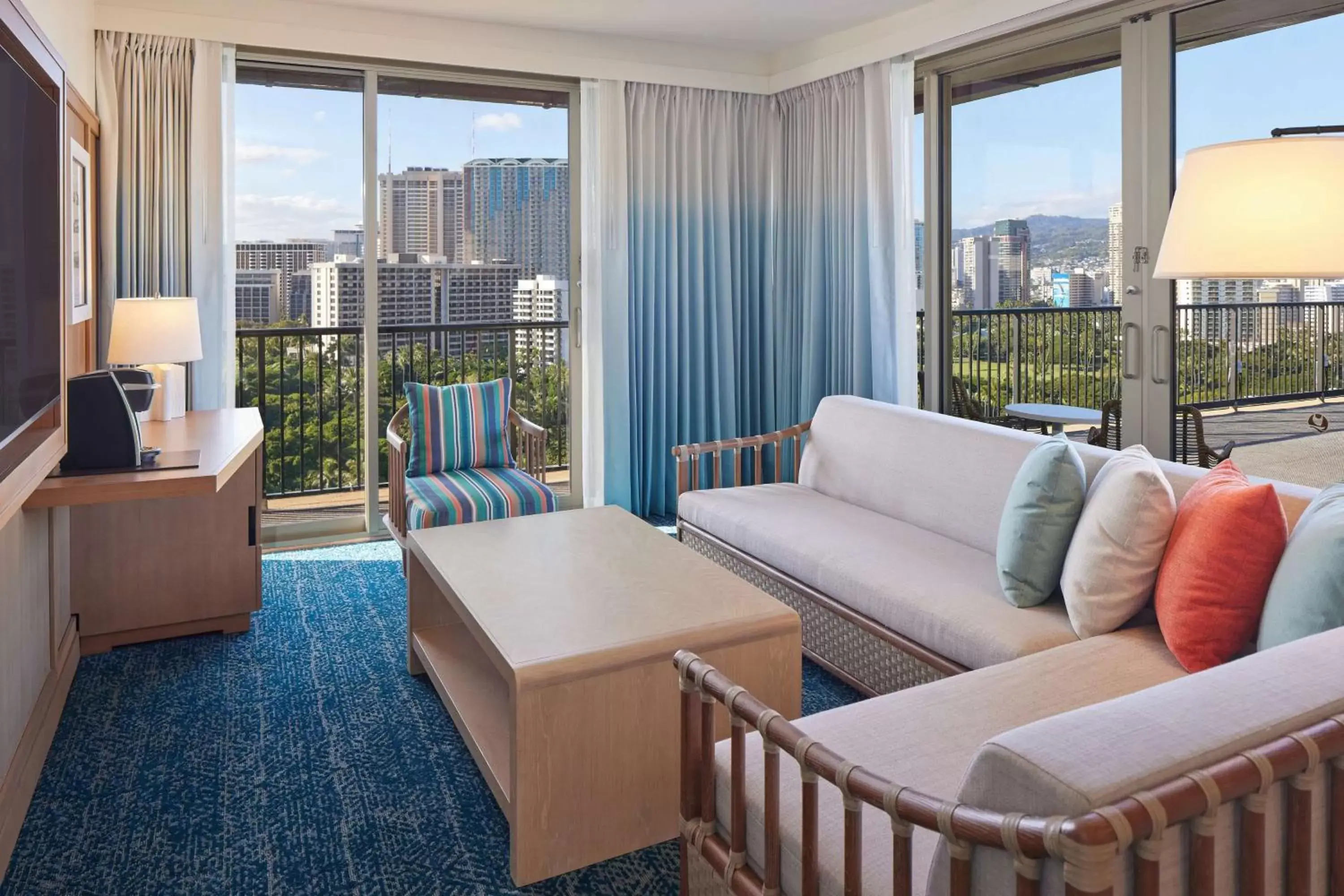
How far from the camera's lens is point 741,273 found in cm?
538

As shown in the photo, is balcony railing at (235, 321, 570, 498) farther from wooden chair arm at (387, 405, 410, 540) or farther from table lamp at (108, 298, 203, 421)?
table lamp at (108, 298, 203, 421)

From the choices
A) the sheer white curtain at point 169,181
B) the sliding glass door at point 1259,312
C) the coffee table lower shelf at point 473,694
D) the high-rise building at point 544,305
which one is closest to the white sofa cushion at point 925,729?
the coffee table lower shelf at point 473,694

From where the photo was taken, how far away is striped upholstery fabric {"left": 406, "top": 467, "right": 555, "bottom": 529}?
3641mm

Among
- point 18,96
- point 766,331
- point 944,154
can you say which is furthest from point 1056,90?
point 18,96

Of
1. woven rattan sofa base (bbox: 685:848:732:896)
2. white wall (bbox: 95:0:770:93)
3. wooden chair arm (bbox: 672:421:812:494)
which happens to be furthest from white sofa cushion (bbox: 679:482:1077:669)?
white wall (bbox: 95:0:770:93)

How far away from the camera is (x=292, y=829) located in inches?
86.1

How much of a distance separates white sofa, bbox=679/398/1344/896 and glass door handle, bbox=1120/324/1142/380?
955 mm

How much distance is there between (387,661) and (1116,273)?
3.08m

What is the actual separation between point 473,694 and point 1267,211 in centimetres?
211

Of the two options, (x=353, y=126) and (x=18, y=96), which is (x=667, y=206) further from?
(x=18, y=96)

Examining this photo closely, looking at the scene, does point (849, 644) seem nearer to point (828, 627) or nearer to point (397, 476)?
point (828, 627)

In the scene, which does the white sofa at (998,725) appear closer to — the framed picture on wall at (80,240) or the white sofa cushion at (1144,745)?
the white sofa cushion at (1144,745)

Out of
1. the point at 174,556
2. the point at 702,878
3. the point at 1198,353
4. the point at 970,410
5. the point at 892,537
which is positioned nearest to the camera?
the point at 702,878

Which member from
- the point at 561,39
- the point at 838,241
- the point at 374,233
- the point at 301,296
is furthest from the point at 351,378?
the point at 838,241
